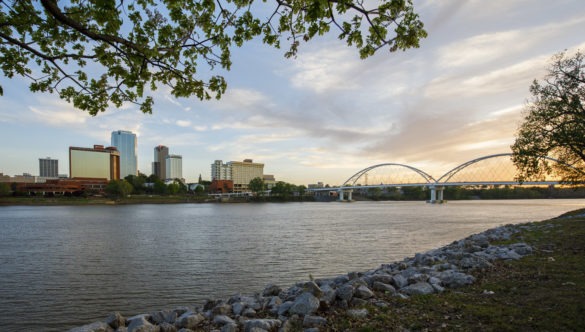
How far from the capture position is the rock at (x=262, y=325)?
6.57 m

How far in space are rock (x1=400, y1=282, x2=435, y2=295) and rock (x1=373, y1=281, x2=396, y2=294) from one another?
238 mm

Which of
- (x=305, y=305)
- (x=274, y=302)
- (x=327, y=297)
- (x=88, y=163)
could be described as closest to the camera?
(x=305, y=305)

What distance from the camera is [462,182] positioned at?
122m

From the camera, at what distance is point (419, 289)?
8.25 metres

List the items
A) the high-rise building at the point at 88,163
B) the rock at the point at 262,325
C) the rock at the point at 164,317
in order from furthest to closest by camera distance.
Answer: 1. the high-rise building at the point at 88,163
2. the rock at the point at 164,317
3. the rock at the point at 262,325

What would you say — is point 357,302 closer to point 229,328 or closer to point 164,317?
point 229,328

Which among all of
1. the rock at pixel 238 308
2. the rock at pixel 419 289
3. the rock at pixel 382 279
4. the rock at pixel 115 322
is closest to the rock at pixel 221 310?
the rock at pixel 238 308

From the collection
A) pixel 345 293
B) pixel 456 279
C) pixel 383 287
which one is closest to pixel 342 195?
pixel 456 279

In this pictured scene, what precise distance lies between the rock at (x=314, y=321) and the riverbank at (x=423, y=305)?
0.02 meters

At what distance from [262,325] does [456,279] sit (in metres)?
5.08

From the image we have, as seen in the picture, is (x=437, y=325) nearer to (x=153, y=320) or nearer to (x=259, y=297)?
(x=259, y=297)

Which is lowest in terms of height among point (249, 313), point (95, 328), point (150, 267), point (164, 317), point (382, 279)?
point (150, 267)

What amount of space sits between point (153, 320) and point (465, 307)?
6649mm

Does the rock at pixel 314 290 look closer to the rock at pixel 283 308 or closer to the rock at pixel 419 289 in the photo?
the rock at pixel 283 308
